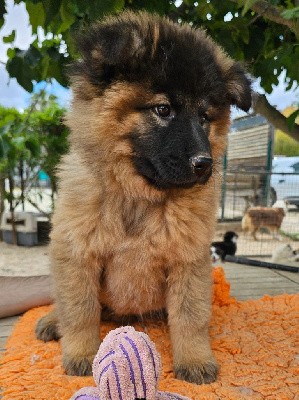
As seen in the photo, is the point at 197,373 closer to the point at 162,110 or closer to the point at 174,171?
the point at 174,171

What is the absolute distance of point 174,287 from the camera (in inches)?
75.9

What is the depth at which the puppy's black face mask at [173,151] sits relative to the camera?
1.64 metres

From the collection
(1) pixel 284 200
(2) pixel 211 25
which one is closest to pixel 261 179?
(1) pixel 284 200

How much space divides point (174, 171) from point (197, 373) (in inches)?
33.5

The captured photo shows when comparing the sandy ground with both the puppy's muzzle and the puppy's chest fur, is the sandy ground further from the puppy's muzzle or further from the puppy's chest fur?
the puppy's muzzle

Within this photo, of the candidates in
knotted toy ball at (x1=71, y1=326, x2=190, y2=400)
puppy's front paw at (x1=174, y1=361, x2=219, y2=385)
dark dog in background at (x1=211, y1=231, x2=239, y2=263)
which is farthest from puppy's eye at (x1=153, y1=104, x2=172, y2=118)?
dark dog in background at (x1=211, y1=231, x2=239, y2=263)

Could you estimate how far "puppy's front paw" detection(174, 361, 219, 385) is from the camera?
1.83m

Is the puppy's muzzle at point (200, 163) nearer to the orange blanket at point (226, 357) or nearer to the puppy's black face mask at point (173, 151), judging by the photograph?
the puppy's black face mask at point (173, 151)

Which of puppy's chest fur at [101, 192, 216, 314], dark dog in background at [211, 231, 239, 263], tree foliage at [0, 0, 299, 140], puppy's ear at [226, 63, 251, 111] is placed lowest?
dark dog in background at [211, 231, 239, 263]

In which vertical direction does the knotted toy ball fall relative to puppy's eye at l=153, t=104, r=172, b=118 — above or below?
below

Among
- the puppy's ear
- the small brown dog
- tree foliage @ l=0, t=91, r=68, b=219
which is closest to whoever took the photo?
the puppy's ear

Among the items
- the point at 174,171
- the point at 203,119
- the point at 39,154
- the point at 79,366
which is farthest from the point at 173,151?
the point at 39,154

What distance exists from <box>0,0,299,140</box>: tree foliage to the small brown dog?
523 cm

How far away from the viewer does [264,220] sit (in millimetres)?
8195
